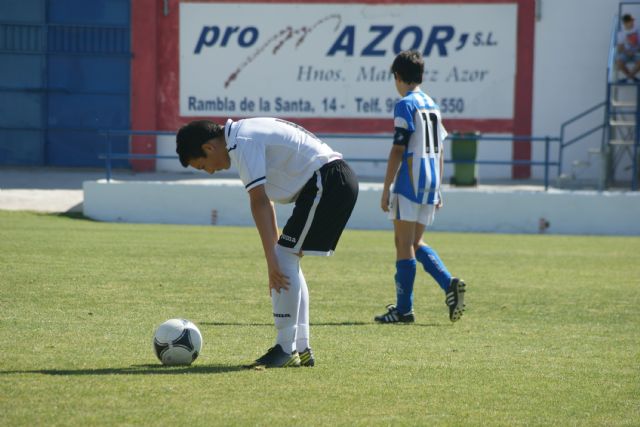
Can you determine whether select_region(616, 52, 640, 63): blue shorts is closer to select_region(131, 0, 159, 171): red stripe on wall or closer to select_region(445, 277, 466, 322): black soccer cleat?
select_region(131, 0, 159, 171): red stripe on wall

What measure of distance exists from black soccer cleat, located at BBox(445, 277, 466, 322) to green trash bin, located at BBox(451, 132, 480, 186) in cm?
1164

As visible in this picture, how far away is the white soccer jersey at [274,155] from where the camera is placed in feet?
21.6

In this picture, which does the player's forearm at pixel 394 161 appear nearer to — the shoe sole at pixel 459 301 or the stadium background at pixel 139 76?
the shoe sole at pixel 459 301

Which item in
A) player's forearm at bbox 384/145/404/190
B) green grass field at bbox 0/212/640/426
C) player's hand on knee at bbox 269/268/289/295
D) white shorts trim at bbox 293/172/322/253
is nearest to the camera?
green grass field at bbox 0/212/640/426

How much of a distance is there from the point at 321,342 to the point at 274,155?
6.06ft

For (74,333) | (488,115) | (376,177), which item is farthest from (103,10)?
(74,333)

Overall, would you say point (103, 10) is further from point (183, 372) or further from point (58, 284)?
point (183, 372)

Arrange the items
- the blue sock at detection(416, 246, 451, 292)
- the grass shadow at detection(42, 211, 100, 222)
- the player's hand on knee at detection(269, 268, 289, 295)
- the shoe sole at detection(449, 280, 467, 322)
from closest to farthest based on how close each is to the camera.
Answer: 1. the player's hand on knee at detection(269, 268, 289, 295)
2. the shoe sole at detection(449, 280, 467, 322)
3. the blue sock at detection(416, 246, 451, 292)
4. the grass shadow at detection(42, 211, 100, 222)

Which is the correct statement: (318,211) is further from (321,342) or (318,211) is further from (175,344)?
(321,342)

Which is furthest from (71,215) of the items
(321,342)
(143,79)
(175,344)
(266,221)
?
(266,221)

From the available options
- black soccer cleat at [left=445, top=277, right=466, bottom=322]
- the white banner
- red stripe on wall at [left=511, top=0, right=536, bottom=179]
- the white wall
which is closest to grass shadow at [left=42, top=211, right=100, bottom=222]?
the white banner

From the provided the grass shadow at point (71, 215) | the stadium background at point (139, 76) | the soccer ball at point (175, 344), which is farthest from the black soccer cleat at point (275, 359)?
the stadium background at point (139, 76)

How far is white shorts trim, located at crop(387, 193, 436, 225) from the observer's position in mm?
9375

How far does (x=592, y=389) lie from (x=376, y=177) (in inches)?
702
